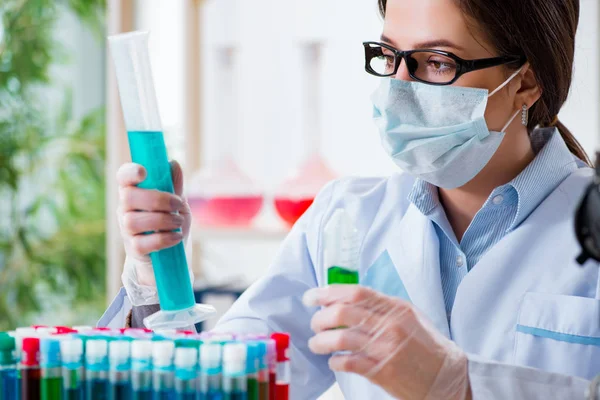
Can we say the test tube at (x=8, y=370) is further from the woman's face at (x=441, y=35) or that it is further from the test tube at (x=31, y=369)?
the woman's face at (x=441, y=35)

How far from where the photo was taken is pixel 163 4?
2969mm

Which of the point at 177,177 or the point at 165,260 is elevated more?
the point at 177,177

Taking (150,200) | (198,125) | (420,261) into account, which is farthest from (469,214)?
(198,125)

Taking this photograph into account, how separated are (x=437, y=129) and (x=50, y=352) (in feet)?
2.36

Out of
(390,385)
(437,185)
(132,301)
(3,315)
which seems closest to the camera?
(390,385)

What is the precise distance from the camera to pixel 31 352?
0.95 metres

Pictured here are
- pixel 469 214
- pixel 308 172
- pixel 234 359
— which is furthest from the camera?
pixel 308 172

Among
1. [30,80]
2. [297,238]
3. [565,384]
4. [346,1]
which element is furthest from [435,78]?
[30,80]

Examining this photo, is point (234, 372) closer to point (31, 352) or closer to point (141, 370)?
point (141, 370)

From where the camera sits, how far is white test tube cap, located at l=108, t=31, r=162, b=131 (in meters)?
1.05

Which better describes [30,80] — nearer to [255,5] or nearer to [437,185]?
[255,5]

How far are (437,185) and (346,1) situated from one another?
148cm

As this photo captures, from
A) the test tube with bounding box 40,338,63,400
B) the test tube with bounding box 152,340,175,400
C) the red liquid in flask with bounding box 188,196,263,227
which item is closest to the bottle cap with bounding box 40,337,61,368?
the test tube with bounding box 40,338,63,400

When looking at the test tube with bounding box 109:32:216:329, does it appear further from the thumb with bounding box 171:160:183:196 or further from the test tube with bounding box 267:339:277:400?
the test tube with bounding box 267:339:277:400
